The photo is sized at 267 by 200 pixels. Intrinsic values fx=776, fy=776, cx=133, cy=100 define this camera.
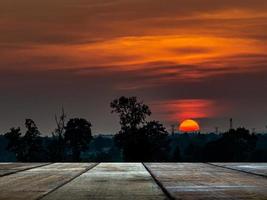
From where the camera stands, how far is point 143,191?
23250 mm

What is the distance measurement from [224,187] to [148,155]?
63.0 m

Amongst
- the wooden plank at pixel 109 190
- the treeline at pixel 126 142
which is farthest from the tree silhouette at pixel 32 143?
the wooden plank at pixel 109 190

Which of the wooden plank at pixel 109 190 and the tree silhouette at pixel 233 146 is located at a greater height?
the tree silhouette at pixel 233 146

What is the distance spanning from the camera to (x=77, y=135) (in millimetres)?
115500

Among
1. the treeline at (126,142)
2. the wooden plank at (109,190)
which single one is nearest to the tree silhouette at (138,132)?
the treeline at (126,142)

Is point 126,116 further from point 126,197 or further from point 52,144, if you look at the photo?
point 126,197

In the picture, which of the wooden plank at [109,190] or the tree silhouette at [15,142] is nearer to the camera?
the wooden plank at [109,190]

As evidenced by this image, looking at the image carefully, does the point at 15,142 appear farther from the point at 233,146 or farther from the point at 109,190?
the point at 109,190

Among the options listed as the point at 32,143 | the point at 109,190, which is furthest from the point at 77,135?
the point at 109,190

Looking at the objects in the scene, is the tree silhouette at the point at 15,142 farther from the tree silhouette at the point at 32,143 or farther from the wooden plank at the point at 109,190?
the wooden plank at the point at 109,190

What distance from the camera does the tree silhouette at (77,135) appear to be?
112m

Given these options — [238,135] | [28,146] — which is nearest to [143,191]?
[28,146]

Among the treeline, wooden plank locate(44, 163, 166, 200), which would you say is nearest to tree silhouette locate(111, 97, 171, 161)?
the treeline

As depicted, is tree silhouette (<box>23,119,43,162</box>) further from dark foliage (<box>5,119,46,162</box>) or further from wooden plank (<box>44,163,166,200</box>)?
wooden plank (<box>44,163,166,200</box>)
